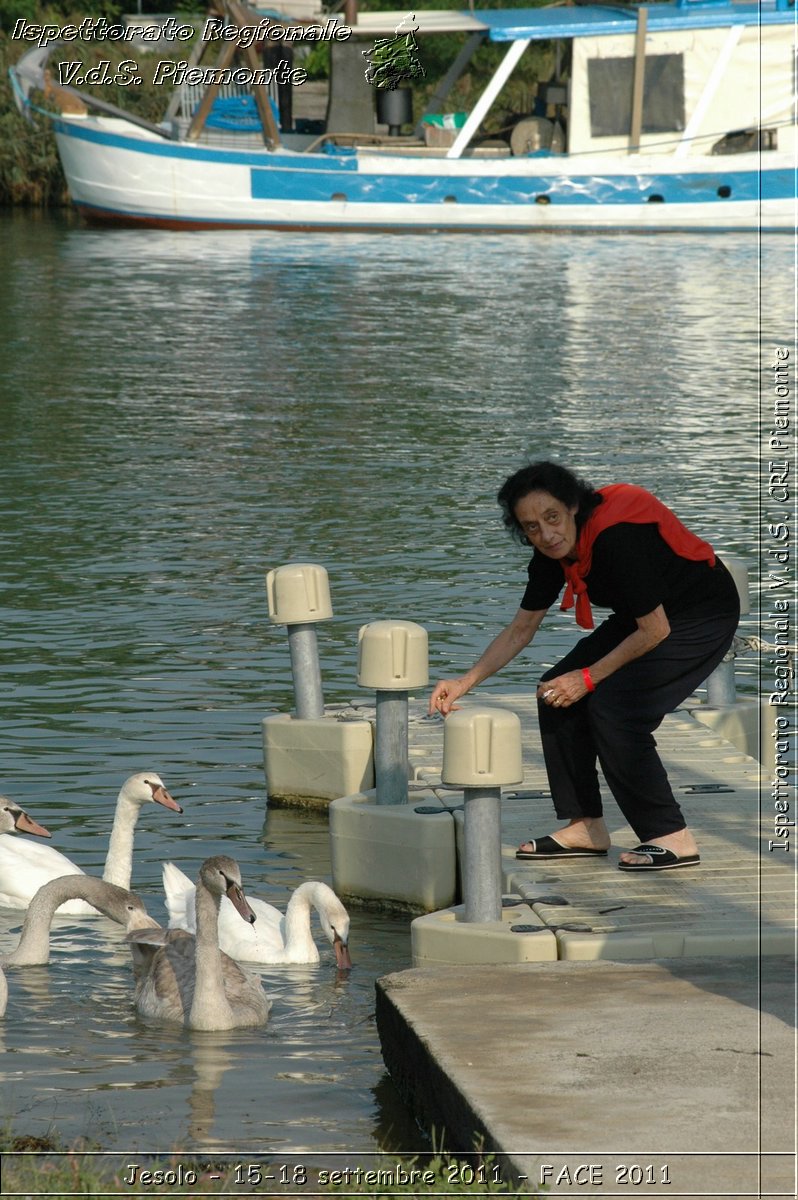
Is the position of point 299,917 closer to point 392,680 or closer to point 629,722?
point 392,680

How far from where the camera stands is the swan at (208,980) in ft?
22.3

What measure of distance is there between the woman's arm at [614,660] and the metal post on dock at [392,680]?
0.86 metres

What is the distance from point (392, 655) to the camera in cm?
766

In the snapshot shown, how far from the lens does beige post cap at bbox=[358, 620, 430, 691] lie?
7.65 meters

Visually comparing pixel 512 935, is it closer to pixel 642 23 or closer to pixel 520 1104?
pixel 520 1104

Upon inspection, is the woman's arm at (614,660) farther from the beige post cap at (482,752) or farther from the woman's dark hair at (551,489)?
the beige post cap at (482,752)

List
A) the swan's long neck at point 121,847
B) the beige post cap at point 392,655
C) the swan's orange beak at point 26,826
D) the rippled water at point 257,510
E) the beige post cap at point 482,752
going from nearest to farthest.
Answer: the beige post cap at point 482,752 → the rippled water at point 257,510 → the beige post cap at point 392,655 → the swan's orange beak at point 26,826 → the swan's long neck at point 121,847

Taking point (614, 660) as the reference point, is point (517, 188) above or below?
above

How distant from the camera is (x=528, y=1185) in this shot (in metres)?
4.73

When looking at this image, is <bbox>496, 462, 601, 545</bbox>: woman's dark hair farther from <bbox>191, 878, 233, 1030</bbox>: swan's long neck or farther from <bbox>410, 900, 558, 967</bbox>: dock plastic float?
<bbox>191, 878, 233, 1030</bbox>: swan's long neck

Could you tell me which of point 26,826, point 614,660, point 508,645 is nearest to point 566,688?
point 614,660

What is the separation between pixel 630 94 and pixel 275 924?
3186cm

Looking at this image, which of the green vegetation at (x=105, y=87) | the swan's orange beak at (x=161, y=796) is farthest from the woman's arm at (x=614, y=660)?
the green vegetation at (x=105, y=87)

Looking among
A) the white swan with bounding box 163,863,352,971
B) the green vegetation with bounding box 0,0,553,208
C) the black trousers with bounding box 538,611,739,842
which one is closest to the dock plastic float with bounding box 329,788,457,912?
the white swan with bounding box 163,863,352,971
